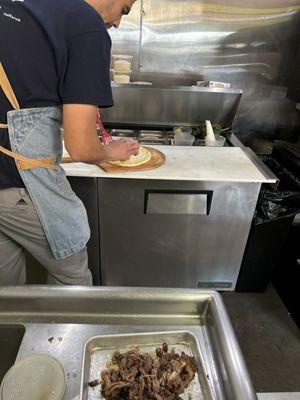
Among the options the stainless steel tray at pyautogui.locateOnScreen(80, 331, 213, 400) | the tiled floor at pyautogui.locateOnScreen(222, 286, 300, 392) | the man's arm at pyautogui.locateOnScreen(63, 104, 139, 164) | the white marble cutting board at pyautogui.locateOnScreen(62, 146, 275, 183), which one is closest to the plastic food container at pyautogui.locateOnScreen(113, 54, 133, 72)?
the white marble cutting board at pyautogui.locateOnScreen(62, 146, 275, 183)

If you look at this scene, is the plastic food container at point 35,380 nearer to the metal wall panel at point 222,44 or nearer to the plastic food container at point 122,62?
the plastic food container at point 122,62

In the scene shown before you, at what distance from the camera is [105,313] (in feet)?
2.30

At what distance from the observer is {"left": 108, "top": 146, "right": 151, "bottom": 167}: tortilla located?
1.33m

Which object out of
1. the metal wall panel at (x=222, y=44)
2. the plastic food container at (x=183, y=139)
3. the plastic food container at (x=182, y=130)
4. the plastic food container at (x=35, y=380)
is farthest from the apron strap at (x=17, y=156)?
the metal wall panel at (x=222, y=44)

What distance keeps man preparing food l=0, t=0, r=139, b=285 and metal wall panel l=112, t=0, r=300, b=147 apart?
121cm

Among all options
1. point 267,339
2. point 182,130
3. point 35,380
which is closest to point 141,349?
point 35,380

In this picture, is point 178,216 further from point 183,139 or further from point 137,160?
point 183,139

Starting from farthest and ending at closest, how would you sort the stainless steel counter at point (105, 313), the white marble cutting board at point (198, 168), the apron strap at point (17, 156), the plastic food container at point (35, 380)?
1. the white marble cutting board at point (198, 168)
2. the apron strap at point (17, 156)
3. the stainless steel counter at point (105, 313)
4. the plastic food container at point (35, 380)

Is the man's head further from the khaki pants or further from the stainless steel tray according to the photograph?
the stainless steel tray

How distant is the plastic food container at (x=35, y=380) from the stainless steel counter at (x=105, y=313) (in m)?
0.06

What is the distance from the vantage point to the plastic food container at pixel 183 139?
1.71 meters

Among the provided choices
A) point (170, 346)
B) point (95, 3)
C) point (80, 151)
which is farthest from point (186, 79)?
point (170, 346)

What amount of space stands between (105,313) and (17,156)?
0.47 m

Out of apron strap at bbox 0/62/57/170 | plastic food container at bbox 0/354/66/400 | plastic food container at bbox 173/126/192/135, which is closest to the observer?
plastic food container at bbox 0/354/66/400
